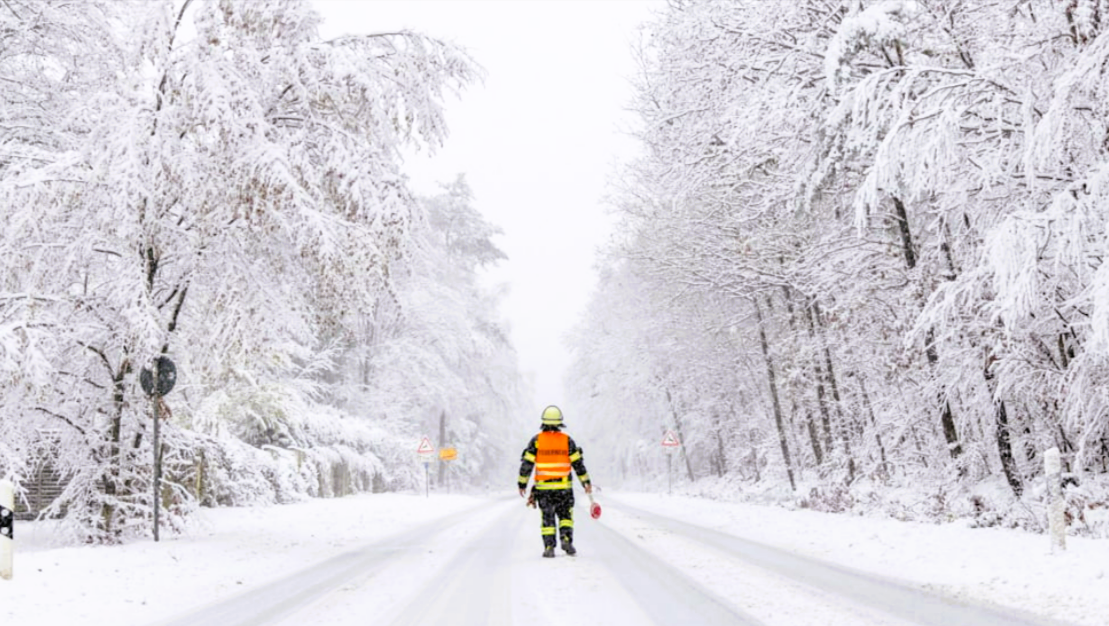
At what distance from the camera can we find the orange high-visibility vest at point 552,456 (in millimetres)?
10141

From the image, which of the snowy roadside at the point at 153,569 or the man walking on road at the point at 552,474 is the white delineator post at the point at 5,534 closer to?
the snowy roadside at the point at 153,569

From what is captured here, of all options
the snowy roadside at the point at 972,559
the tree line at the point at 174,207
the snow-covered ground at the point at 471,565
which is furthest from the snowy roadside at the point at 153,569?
the snowy roadside at the point at 972,559

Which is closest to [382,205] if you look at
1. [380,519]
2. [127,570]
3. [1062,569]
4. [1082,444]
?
[127,570]

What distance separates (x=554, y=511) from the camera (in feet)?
33.9

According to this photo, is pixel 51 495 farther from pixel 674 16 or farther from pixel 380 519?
pixel 674 16

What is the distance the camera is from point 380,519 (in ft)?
63.9

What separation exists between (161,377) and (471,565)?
15.6ft

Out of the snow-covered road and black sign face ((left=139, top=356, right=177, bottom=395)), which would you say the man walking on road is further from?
black sign face ((left=139, top=356, right=177, bottom=395))

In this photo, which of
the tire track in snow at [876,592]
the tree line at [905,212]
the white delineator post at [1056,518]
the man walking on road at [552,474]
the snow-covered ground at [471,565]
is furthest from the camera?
the man walking on road at [552,474]

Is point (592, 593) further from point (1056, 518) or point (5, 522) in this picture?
point (5, 522)

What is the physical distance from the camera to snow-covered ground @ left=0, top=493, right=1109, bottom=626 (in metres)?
6.75

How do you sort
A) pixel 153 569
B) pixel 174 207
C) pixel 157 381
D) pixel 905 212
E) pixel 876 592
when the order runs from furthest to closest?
pixel 905 212 < pixel 174 207 < pixel 157 381 < pixel 153 569 < pixel 876 592

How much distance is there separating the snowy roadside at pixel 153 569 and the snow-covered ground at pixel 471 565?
0.05ft

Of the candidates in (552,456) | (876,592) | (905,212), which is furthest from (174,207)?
(905,212)
